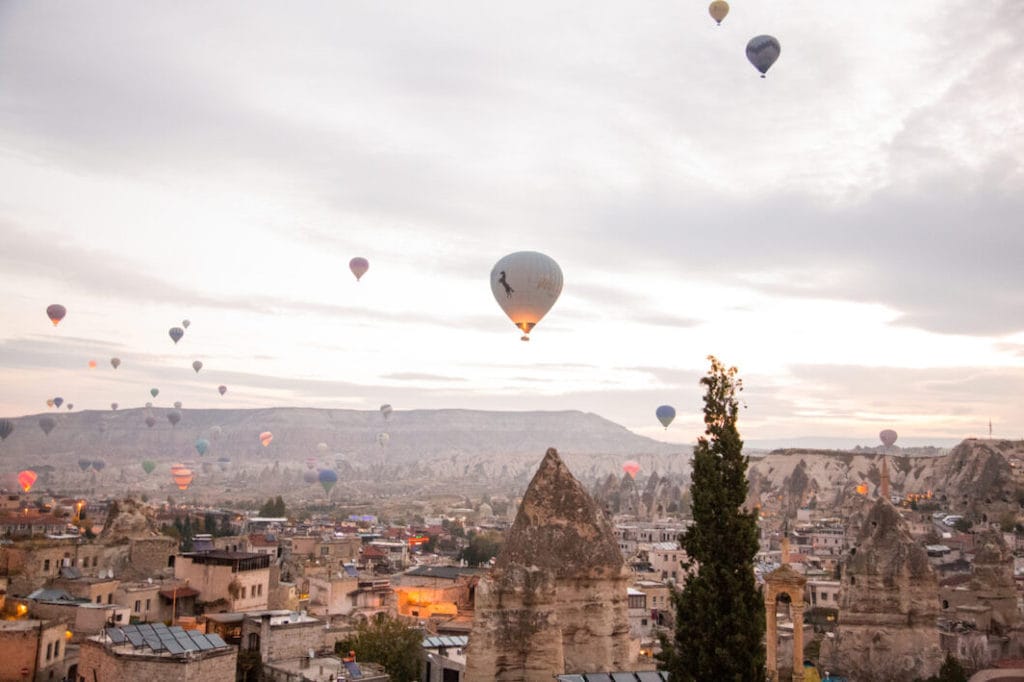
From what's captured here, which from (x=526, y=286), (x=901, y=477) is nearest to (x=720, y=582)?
(x=526, y=286)

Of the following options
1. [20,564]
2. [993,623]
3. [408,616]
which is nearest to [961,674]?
[993,623]

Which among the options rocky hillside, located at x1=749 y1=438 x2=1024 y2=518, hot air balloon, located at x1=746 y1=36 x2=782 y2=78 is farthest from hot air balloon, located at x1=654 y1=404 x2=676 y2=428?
A: hot air balloon, located at x1=746 y1=36 x2=782 y2=78

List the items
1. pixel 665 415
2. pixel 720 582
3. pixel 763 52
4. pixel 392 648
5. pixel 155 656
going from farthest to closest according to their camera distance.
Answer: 1. pixel 665 415
2. pixel 763 52
3. pixel 392 648
4. pixel 155 656
5. pixel 720 582

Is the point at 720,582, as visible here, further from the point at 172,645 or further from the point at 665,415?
the point at 665,415

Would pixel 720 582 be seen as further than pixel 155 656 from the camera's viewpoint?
No

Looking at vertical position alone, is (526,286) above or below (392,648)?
above

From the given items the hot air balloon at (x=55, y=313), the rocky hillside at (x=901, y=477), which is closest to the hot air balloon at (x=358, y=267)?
the hot air balloon at (x=55, y=313)
